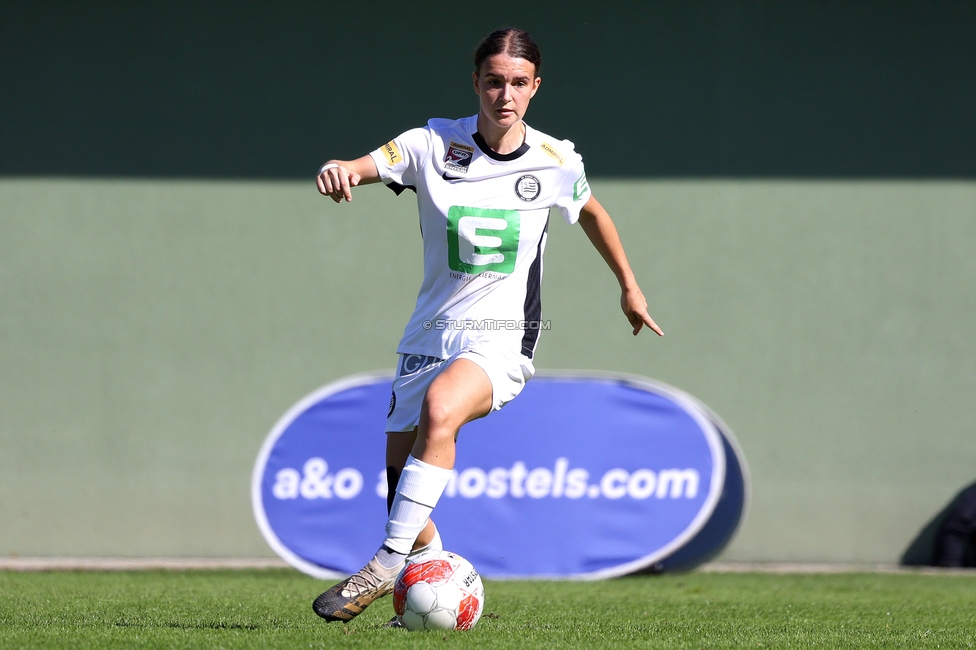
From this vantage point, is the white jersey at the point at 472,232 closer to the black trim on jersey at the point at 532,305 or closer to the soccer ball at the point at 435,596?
the black trim on jersey at the point at 532,305

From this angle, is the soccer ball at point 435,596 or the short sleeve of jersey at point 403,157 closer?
the soccer ball at point 435,596

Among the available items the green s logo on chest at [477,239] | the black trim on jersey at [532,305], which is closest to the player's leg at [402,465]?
the black trim on jersey at [532,305]

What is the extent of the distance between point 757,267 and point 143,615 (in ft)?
14.9

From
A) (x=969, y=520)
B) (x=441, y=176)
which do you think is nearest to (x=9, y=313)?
(x=441, y=176)

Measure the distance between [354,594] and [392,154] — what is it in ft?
4.79

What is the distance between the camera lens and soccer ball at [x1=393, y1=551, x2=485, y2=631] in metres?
3.45

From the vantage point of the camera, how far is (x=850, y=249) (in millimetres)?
7180

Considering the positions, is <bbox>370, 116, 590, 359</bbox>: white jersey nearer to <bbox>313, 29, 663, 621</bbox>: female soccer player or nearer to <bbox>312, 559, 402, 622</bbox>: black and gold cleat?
<bbox>313, 29, 663, 621</bbox>: female soccer player

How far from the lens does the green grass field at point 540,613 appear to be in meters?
3.40

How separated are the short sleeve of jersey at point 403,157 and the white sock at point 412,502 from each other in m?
0.99

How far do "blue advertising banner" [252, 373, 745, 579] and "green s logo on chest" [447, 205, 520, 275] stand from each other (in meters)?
2.93

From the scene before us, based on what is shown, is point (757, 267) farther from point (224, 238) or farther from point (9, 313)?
point (9, 313)

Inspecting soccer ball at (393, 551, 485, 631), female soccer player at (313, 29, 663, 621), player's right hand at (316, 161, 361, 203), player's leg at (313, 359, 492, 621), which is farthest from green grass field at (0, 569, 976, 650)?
player's right hand at (316, 161, 361, 203)

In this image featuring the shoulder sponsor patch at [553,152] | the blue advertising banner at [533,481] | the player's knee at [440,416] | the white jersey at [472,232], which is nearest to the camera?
the player's knee at [440,416]
